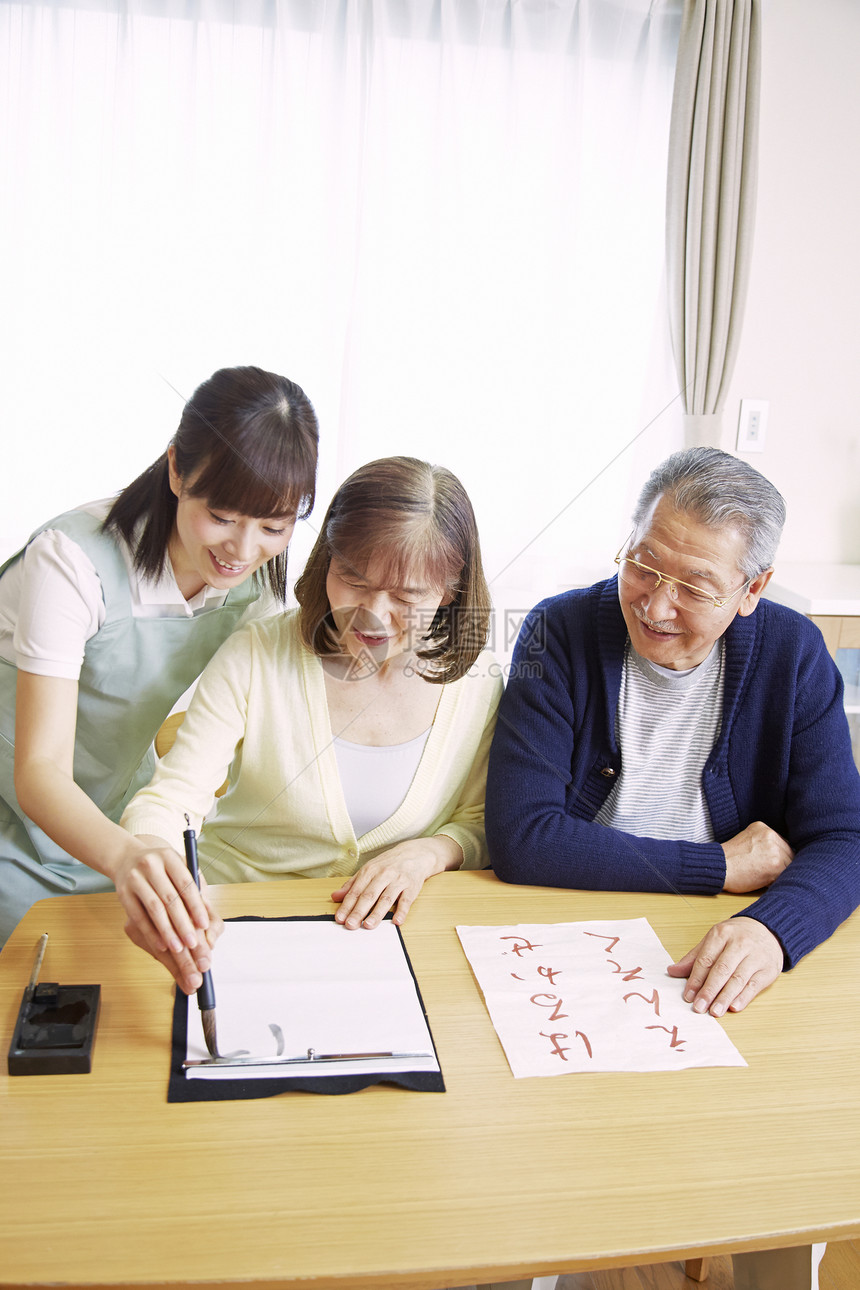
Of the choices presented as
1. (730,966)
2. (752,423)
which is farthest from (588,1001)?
(752,423)

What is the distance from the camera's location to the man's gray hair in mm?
1196

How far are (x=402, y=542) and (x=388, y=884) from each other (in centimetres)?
41

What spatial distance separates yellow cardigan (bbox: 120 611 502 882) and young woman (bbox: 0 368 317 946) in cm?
10

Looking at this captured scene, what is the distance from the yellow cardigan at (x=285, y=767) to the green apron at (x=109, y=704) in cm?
8

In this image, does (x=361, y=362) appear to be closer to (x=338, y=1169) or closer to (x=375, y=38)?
(x=375, y=38)

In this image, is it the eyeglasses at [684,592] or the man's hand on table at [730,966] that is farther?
the eyeglasses at [684,592]

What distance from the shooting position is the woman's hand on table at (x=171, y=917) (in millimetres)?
865

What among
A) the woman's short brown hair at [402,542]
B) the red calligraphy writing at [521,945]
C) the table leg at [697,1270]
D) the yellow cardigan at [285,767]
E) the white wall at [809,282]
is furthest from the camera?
the white wall at [809,282]

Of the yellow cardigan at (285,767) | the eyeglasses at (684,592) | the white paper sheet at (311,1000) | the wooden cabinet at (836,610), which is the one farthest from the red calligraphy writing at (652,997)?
the wooden cabinet at (836,610)

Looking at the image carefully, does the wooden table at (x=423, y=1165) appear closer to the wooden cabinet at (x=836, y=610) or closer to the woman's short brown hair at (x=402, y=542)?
the woman's short brown hair at (x=402, y=542)

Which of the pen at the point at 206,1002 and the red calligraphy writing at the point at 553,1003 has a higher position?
the pen at the point at 206,1002

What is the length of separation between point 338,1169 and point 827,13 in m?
3.37

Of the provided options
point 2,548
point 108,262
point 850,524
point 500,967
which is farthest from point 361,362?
point 500,967

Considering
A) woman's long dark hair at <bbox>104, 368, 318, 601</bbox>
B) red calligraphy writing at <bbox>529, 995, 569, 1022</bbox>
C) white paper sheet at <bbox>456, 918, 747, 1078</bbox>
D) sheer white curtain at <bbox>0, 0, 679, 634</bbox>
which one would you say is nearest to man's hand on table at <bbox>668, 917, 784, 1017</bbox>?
white paper sheet at <bbox>456, 918, 747, 1078</bbox>
